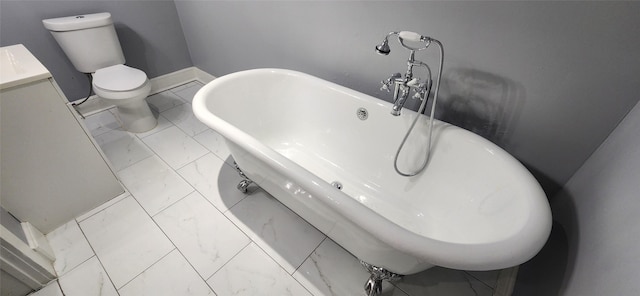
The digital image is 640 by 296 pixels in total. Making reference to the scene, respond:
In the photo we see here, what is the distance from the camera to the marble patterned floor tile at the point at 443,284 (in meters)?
1.02

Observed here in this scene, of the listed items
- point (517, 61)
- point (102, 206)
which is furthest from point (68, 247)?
point (517, 61)

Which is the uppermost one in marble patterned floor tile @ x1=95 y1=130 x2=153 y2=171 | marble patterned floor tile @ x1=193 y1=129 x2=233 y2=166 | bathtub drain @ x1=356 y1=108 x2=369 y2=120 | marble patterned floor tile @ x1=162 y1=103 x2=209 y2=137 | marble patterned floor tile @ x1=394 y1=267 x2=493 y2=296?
bathtub drain @ x1=356 y1=108 x2=369 y2=120

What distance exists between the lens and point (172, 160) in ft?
5.38

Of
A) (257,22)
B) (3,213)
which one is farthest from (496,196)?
(3,213)

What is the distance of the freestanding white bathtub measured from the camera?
0.63 m

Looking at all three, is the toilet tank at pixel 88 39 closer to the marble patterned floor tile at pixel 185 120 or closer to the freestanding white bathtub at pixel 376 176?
the marble patterned floor tile at pixel 185 120

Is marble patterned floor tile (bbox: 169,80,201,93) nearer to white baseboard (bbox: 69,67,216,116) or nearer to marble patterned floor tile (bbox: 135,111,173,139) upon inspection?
white baseboard (bbox: 69,67,216,116)

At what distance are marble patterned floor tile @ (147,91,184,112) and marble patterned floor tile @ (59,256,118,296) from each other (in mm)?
1356

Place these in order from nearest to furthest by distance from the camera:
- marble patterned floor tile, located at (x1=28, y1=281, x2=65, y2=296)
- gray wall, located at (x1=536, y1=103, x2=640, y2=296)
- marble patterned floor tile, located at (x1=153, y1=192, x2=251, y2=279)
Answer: gray wall, located at (x1=536, y1=103, x2=640, y2=296), marble patterned floor tile, located at (x1=28, y1=281, x2=65, y2=296), marble patterned floor tile, located at (x1=153, y1=192, x2=251, y2=279)

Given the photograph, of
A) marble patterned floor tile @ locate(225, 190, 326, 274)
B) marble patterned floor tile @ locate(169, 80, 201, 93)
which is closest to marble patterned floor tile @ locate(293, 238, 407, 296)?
marble patterned floor tile @ locate(225, 190, 326, 274)

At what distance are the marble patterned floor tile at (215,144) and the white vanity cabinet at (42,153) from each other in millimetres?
554

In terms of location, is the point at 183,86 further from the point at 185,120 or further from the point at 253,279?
the point at 253,279

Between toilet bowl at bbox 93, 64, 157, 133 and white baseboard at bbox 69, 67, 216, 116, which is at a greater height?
toilet bowl at bbox 93, 64, 157, 133

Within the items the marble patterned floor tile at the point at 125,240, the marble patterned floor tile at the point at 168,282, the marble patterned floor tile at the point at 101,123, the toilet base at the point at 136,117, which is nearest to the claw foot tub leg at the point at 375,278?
the marble patterned floor tile at the point at 168,282
